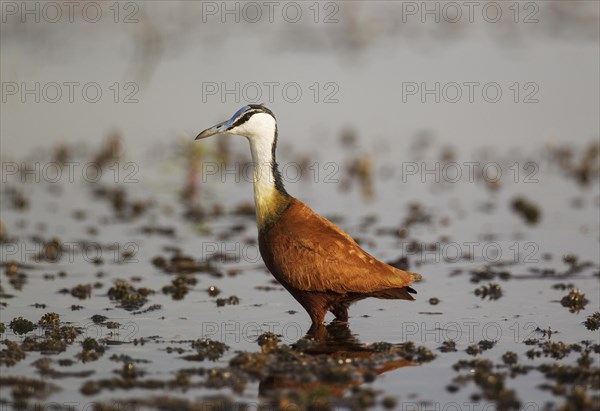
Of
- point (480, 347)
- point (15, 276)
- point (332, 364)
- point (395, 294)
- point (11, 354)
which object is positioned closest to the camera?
point (332, 364)

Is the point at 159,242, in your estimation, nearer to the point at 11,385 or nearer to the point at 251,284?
the point at 251,284

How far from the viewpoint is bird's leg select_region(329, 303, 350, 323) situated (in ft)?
34.9

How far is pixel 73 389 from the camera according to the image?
8461 mm

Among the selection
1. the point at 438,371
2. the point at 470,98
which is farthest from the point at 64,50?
the point at 438,371

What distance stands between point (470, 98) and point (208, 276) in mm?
10666

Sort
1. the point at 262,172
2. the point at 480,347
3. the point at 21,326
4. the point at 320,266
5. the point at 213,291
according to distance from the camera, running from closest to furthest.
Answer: the point at 480,347 → the point at 320,266 → the point at 21,326 → the point at 262,172 → the point at 213,291

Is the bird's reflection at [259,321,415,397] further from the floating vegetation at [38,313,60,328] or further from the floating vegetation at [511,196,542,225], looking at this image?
the floating vegetation at [511,196,542,225]

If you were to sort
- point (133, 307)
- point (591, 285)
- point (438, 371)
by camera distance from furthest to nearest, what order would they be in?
1. point (591, 285)
2. point (133, 307)
3. point (438, 371)

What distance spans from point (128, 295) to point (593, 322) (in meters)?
4.95

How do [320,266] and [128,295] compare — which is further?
[128,295]

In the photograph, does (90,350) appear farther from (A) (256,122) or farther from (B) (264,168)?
(A) (256,122)

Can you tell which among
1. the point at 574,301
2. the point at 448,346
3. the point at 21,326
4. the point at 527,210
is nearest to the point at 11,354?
the point at 21,326

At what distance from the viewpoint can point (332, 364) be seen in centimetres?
905

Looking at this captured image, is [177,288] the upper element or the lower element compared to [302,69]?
lower
